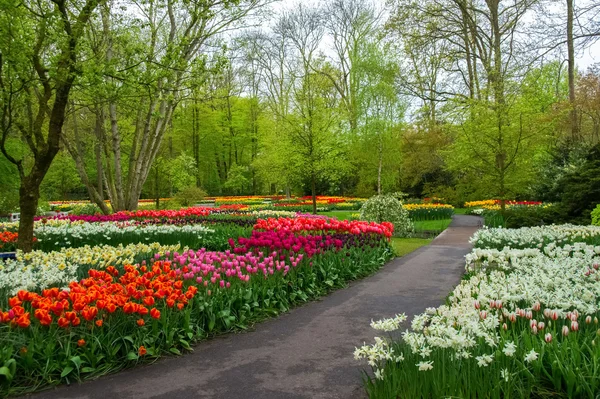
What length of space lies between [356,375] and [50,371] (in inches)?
96.9

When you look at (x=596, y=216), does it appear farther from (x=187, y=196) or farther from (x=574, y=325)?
(x=187, y=196)

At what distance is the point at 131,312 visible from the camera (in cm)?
388

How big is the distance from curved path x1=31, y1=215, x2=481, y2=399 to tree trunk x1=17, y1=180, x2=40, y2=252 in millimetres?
4801

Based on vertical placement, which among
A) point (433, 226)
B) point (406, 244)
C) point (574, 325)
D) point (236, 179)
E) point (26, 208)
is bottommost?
point (406, 244)

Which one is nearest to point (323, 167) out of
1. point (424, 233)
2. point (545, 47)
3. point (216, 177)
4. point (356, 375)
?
point (424, 233)

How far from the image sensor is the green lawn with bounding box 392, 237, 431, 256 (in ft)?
34.1

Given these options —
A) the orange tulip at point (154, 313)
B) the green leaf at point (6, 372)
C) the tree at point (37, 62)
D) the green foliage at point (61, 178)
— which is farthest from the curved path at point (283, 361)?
the green foliage at point (61, 178)

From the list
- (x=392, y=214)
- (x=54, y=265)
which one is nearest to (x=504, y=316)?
(x=54, y=265)

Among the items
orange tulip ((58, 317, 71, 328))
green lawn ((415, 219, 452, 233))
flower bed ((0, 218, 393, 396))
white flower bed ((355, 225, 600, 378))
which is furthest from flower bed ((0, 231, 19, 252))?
green lawn ((415, 219, 452, 233))

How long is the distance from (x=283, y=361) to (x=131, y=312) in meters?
1.43

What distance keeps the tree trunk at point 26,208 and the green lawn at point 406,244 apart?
7.29 m

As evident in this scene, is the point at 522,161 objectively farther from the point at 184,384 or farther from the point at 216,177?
the point at 216,177

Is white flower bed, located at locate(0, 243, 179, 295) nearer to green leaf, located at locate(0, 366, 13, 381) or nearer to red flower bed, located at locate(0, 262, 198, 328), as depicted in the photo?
red flower bed, located at locate(0, 262, 198, 328)

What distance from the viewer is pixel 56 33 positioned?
659cm
